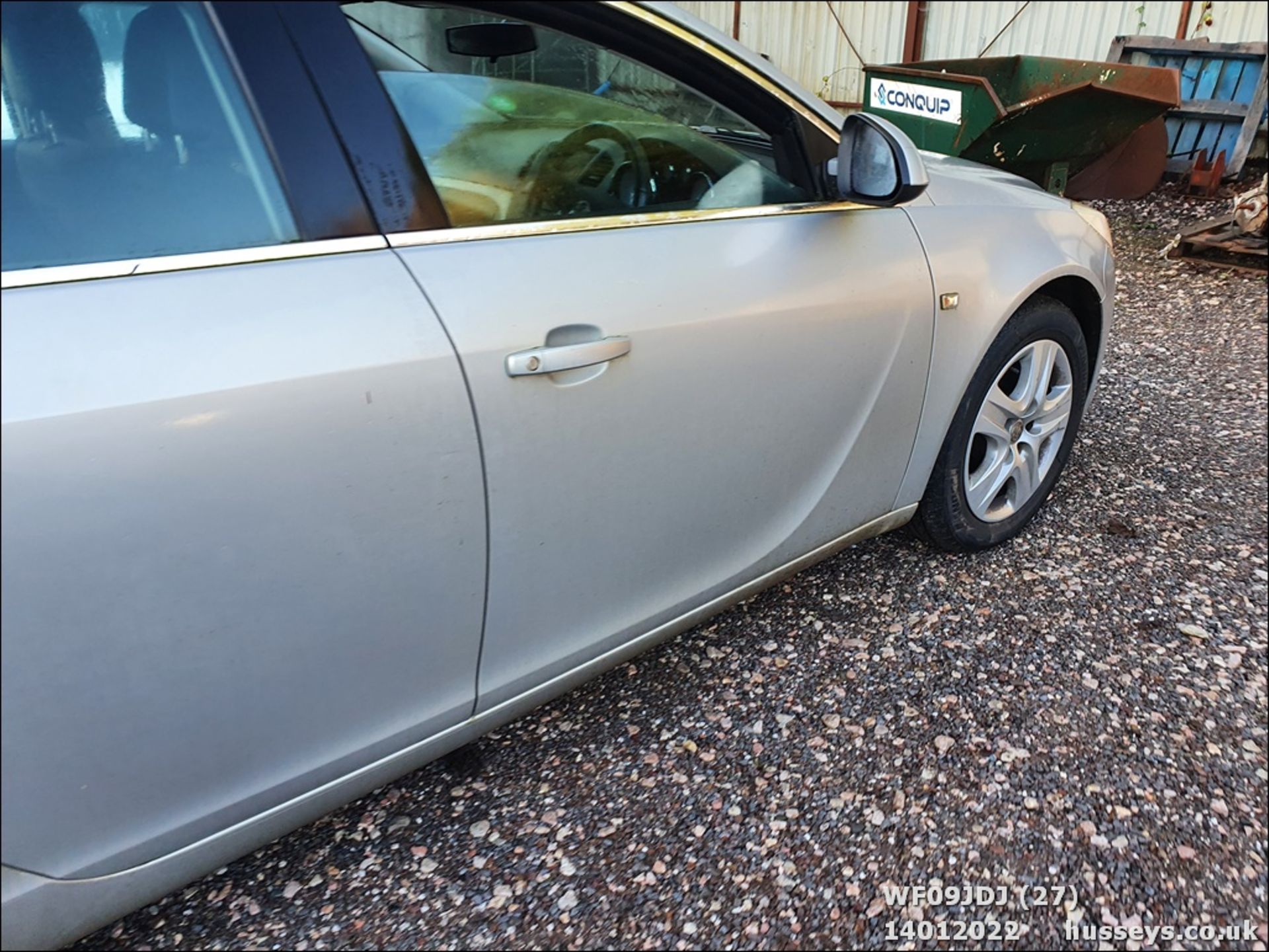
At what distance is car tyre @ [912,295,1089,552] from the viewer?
8.69 ft

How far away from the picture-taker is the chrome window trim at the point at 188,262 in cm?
130

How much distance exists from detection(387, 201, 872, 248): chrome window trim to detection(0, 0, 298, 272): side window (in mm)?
235

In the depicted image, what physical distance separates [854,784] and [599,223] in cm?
132

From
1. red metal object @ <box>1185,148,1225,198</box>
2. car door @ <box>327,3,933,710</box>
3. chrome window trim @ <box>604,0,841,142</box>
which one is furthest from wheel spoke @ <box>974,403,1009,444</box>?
red metal object @ <box>1185,148,1225,198</box>

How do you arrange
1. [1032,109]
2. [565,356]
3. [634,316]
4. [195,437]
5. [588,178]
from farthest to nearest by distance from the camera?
[1032,109]
[588,178]
[634,316]
[565,356]
[195,437]

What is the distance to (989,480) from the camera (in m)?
2.82

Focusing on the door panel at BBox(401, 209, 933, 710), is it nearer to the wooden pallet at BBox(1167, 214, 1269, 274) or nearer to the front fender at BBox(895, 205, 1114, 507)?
the front fender at BBox(895, 205, 1114, 507)

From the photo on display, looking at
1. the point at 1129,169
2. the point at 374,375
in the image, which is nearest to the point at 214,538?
the point at 374,375

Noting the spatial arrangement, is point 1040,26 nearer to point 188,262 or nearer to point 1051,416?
point 1051,416

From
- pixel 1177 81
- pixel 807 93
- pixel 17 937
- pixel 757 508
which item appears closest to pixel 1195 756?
pixel 757 508

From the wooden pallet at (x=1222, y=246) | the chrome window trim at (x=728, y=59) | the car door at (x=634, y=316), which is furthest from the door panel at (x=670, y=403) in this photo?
the wooden pallet at (x=1222, y=246)

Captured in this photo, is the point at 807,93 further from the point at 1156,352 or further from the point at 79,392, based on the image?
the point at 1156,352

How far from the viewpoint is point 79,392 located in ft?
4.11

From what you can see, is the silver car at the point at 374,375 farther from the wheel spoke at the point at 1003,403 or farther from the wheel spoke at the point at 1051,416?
the wheel spoke at the point at 1051,416
